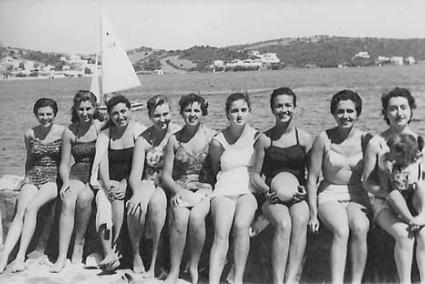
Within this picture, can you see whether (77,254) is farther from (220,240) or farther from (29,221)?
(220,240)

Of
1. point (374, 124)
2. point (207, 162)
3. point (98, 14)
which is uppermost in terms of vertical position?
point (98, 14)

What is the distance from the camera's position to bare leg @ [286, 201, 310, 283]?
133 inches

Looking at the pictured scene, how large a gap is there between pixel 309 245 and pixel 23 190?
90.5 inches

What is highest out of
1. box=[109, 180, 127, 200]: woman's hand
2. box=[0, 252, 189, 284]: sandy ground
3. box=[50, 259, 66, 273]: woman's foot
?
box=[109, 180, 127, 200]: woman's hand

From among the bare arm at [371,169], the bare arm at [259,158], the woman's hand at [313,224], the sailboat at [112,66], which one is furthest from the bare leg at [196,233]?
the sailboat at [112,66]

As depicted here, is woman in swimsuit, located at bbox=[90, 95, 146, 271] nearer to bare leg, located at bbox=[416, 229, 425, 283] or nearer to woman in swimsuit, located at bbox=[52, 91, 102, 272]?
woman in swimsuit, located at bbox=[52, 91, 102, 272]

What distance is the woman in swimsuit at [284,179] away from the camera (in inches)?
133

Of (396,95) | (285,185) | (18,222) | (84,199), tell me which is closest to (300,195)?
(285,185)

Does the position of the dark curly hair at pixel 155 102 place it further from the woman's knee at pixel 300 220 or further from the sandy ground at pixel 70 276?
the woman's knee at pixel 300 220

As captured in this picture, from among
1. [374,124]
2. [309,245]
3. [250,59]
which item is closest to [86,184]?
[309,245]

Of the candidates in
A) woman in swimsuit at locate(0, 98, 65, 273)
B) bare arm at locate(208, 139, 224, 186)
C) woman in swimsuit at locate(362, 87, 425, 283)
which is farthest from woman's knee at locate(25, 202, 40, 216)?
woman in swimsuit at locate(362, 87, 425, 283)

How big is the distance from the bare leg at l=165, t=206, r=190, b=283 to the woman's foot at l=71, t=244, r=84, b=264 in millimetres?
881

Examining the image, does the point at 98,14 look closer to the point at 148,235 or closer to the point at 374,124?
the point at 148,235

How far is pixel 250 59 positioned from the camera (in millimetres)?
46125
